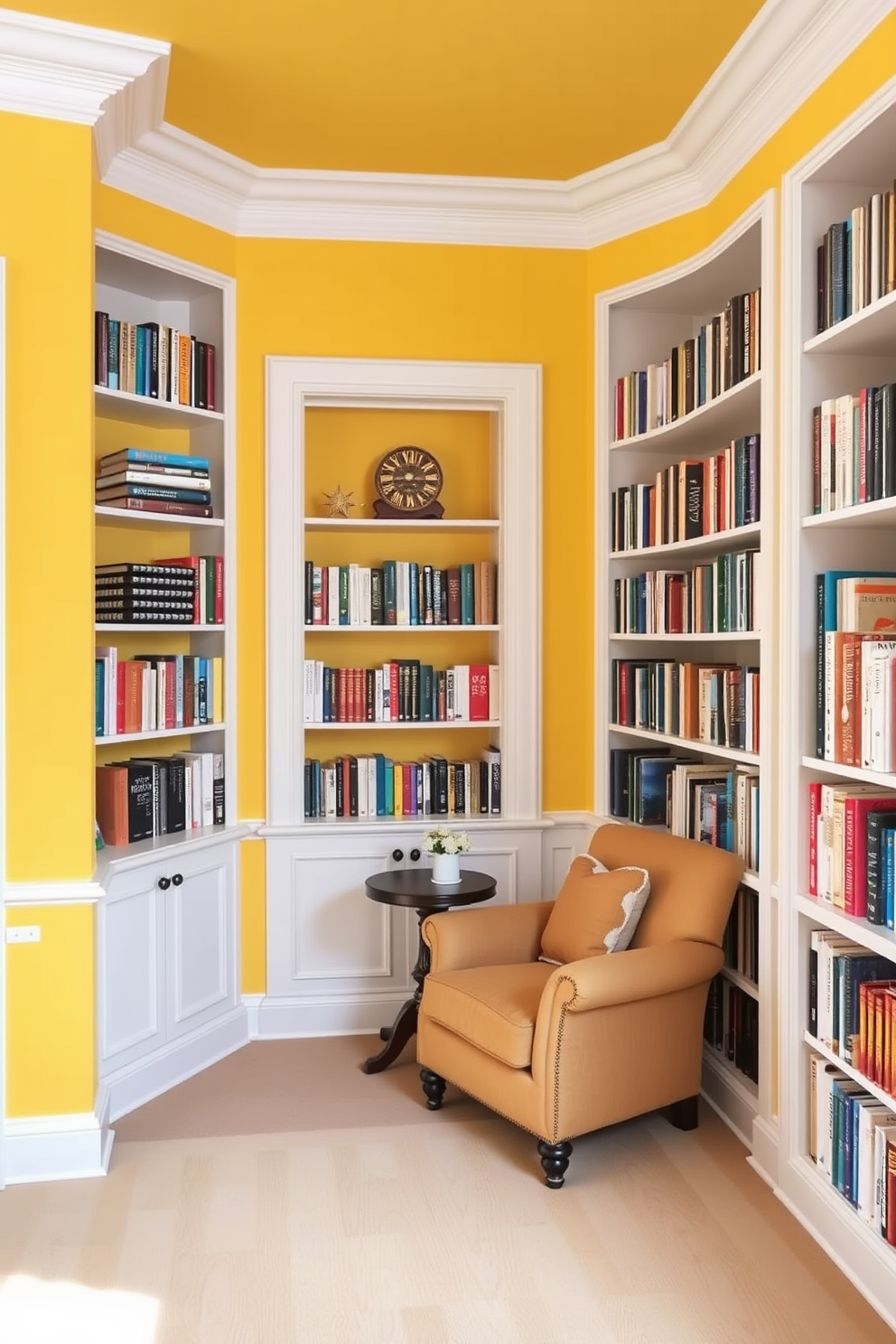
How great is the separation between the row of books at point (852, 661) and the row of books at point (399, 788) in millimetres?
1677

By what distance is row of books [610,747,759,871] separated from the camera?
346 cm

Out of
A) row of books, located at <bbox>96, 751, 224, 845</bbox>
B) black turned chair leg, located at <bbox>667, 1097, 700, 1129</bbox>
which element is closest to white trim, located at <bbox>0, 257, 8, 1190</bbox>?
row of books, located at <bbox>96, 751, 224, 845</bbox>

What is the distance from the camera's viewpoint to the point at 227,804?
13.9 ft

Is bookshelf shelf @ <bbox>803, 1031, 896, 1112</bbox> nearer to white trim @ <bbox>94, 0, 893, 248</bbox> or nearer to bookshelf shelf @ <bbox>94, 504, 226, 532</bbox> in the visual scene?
white trim @ <bbox>94, 0, 893, 248</bbox>

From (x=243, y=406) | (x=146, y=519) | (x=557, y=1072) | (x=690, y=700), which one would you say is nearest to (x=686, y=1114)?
(x=557, y=1072)

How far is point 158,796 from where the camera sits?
3965mm

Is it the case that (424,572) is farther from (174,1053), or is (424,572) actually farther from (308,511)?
(174,1053)

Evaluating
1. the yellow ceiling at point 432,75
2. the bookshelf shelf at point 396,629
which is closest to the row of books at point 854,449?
the yellow ceiling at point 432,75

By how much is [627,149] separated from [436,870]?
2542 mm

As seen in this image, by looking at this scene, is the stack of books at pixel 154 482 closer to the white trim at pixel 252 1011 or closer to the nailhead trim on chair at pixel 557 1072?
the white trim at pixel 252 1011

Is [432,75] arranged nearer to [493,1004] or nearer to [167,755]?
[167,755]

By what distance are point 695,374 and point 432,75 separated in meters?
1.25

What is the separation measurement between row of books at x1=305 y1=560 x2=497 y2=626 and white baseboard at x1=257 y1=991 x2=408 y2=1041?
1437 millimetres

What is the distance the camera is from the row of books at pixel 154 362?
3809 mm
